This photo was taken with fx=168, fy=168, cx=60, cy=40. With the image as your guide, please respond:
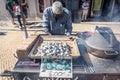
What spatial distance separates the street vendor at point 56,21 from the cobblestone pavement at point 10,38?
7.41ft

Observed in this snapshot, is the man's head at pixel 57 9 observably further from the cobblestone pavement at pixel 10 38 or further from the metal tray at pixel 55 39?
the cobblestone pavement at pixel 10 38

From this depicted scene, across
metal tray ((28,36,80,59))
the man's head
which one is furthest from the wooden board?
the man's head

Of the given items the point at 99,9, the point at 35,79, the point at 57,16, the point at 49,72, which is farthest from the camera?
the point at 99,9

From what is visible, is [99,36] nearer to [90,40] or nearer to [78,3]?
[90,40]

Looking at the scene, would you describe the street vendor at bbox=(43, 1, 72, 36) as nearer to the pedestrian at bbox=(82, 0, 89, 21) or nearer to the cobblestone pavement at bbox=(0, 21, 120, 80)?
the cobblestone pavement at bbox=(0, 21, 120, 80)

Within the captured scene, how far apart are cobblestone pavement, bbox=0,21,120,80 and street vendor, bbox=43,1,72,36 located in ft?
7.41

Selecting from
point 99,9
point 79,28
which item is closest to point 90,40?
point 79,28

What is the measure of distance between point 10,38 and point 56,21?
4.63m

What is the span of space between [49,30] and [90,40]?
1704 mm

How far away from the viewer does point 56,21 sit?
5.20 metres

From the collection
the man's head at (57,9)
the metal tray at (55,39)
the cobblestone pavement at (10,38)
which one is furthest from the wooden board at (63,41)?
the cobblestone pavement at (10,38)

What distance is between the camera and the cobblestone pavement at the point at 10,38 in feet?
21.9

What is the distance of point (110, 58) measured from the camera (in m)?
3.91

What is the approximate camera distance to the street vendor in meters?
5.07
